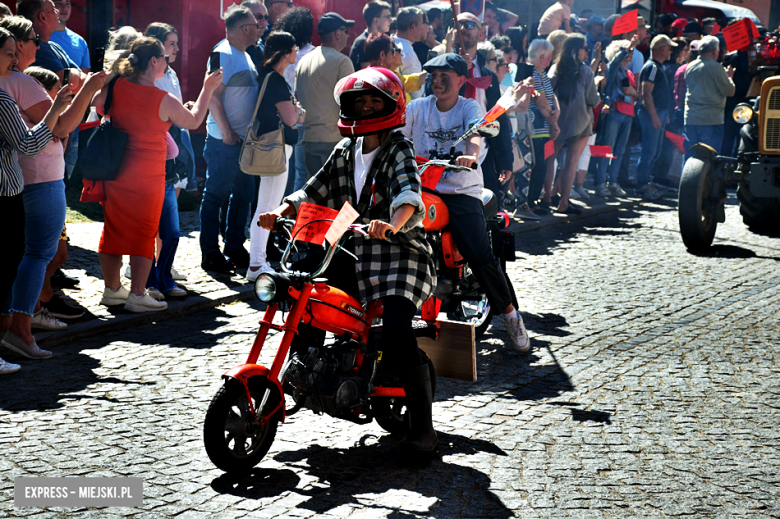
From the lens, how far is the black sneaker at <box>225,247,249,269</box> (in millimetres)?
9086

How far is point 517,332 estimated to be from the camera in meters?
6.51

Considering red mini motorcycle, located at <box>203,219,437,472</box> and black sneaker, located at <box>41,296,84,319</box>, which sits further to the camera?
black sneaker, located at <box>41,296,84,319</box>

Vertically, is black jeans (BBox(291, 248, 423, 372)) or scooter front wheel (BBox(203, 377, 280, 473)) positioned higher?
black jeans (BBox(291, 248, 423, 372))

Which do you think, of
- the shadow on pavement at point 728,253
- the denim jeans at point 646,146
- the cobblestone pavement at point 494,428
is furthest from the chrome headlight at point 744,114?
the denim jeans at point 646,146

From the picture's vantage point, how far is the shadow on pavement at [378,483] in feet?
13.0

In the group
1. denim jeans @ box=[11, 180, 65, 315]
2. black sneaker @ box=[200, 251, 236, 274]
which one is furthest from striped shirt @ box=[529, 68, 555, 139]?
denim jeans @ box=[11, 180, 65, 315]

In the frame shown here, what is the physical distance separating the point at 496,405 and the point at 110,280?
3.54 meters

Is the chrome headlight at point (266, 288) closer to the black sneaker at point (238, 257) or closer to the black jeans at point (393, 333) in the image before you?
the black jeans at point (393, 333)

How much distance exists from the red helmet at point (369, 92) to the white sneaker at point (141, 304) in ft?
11.2

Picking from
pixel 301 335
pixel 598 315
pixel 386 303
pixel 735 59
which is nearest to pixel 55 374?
pixel 301 335

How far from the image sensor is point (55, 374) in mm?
5801

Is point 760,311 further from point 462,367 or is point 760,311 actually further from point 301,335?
point 301,335

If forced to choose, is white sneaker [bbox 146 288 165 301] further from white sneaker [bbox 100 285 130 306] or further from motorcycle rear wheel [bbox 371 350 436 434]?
motorcycle rear wheel [bbox 371 350 436 434]

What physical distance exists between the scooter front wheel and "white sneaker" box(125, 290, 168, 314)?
325 centimetres
